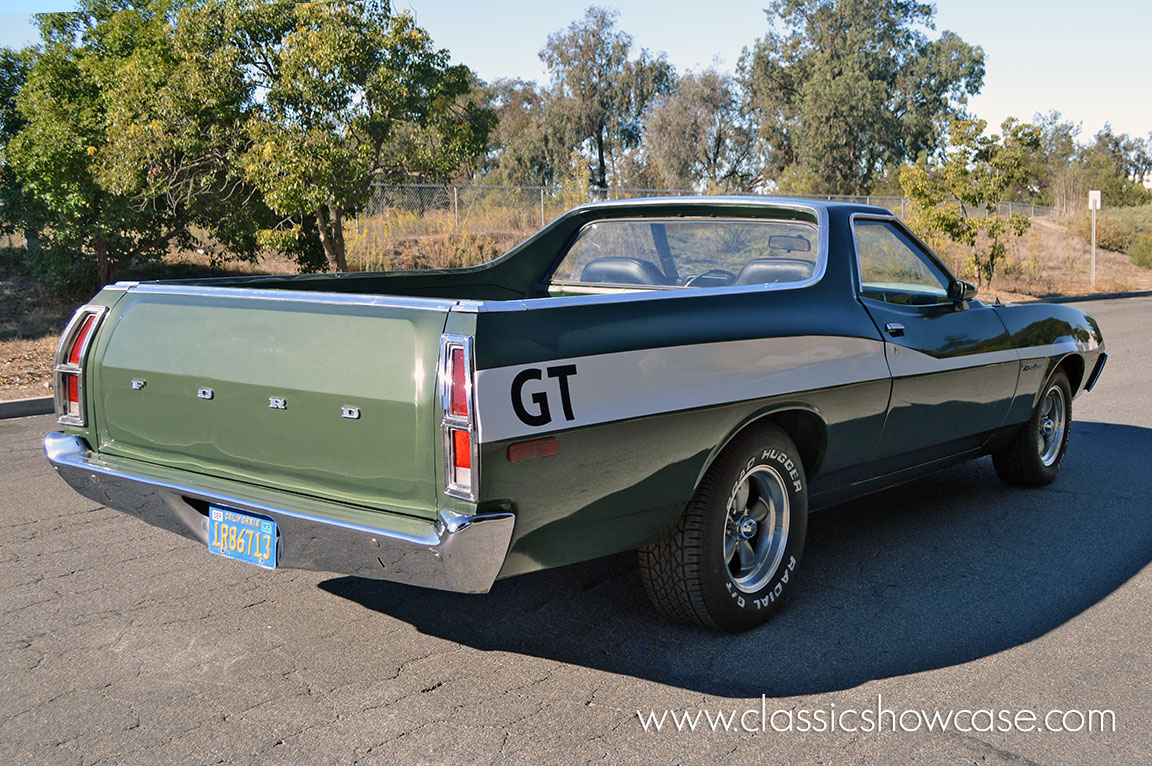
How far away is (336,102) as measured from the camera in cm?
1354

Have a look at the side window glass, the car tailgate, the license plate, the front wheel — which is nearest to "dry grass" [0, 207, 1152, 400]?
the car tailgate

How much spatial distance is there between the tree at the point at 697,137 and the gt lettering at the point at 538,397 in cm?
4355

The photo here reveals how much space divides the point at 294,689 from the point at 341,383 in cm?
109

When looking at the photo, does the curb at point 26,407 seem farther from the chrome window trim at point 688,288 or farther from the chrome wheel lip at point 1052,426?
the chrome wheel lip at point 1052,426

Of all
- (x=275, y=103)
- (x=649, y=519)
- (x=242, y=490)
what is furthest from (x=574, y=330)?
(x=275, y=103)

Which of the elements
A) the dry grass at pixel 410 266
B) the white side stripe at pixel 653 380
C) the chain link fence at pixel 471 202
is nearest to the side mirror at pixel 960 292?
the white side stripe at pixel 653 380

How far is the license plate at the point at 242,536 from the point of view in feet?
11.0

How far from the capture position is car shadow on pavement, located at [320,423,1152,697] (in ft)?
12.0

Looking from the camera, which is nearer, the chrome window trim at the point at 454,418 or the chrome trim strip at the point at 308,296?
the chrome window trim at the point at 454,418

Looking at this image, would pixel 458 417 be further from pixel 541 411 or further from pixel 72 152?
pixel 72 152

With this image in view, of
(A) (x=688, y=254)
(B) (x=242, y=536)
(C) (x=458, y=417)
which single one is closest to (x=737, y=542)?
(C) (x=458, y=417)

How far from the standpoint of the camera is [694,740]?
3074 mm

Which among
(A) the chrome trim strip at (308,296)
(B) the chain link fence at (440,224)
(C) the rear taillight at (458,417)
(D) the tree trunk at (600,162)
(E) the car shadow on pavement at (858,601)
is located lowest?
(E) the car shadow on pavement at (858,601)

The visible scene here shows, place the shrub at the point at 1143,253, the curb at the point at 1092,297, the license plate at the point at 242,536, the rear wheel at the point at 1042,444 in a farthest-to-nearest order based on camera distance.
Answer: the shrub at the point at 1143,253
the curb at the point at 1092,297
the rear wheel at the point at 1042,444
the license plate at the point at 242,536
